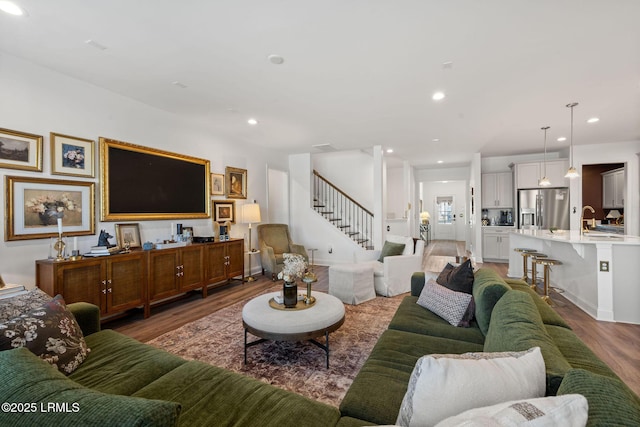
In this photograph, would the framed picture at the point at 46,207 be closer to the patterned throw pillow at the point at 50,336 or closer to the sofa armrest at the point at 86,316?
the sofa armrest at the point at 86,316

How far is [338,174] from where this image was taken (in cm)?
795

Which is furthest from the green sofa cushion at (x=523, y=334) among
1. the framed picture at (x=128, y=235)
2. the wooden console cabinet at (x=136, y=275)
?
the framed picture at (x=128, y=235)

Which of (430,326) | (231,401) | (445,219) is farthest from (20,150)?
(445,219)

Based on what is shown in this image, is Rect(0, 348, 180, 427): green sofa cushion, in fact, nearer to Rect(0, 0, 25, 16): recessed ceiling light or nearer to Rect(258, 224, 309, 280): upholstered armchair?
Rect(0, 0, 25, 16): recessed ceiling light

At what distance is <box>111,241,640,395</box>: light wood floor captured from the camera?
8.03 feet

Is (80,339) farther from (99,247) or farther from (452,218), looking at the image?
(452,218)

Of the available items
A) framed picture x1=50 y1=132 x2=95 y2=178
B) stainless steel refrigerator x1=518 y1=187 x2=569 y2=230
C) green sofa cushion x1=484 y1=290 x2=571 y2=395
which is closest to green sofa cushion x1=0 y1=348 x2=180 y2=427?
green sofa cushion x1=484 y1=290 x2=571 y2=395

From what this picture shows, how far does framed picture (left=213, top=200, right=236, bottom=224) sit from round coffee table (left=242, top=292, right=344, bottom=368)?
2.80 metres

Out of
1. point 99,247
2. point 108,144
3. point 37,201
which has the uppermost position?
point 108,144

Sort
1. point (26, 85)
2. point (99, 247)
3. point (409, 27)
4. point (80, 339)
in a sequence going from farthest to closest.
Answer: point (99, 247) < point (26, 85) < point (409, 27) < point (80, 339)

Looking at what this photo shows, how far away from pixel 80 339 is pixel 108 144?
2669 mm

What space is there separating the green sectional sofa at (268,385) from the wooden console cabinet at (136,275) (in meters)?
1.09

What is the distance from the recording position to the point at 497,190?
23.9 ft

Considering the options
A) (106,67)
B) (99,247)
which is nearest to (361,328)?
(99,247)
